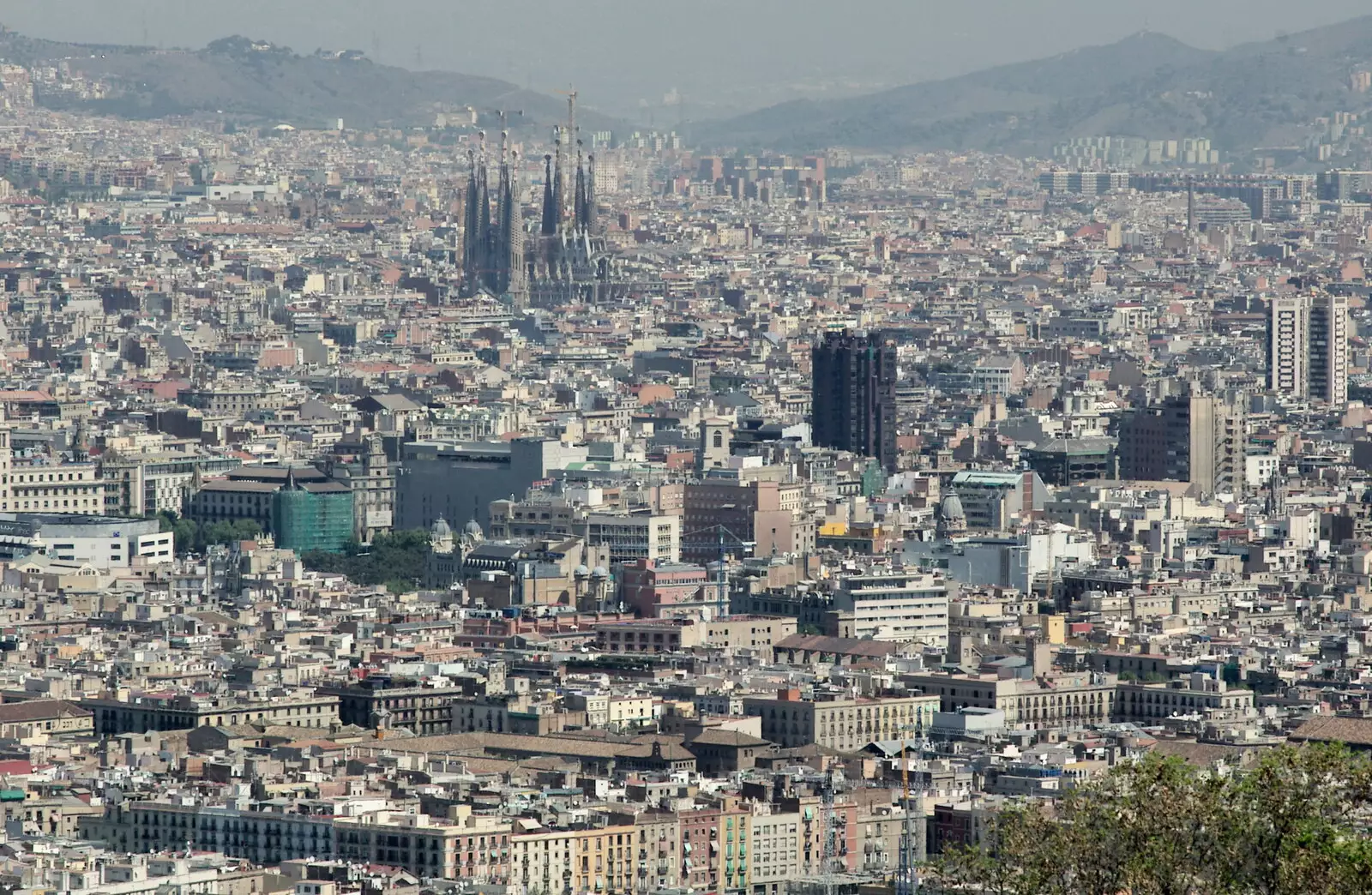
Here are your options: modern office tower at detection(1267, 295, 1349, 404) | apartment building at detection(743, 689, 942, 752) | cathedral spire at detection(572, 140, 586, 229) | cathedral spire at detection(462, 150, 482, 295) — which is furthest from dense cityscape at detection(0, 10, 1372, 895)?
cathedral spire at detection(572, 140, 586, 229)

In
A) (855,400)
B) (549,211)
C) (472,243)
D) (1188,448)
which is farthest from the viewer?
(549,211)

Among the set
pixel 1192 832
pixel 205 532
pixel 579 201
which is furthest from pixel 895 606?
pixel 579 201

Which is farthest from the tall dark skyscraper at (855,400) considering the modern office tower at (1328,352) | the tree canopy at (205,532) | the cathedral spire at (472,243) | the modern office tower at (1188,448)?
the cathedral spire at (472,243)

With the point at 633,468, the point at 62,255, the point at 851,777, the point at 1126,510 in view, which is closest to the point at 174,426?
the point at 633,468

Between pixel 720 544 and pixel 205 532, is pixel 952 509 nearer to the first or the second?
pixel 720 544

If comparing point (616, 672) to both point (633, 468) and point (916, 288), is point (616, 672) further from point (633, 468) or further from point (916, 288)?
point (916, 288)

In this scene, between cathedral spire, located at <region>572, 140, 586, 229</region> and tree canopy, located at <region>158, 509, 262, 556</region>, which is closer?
tree canopy, located at <region>158, 509, 262, 556</region>

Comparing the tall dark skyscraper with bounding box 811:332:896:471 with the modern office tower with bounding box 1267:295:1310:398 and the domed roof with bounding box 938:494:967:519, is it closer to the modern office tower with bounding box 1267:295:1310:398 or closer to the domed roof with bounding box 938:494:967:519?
the domed roof with bounding box 938:494:967:519

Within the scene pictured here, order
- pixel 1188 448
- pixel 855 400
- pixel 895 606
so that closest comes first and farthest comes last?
pixel 895 606
pixel 1188 448
pixel 855 400
